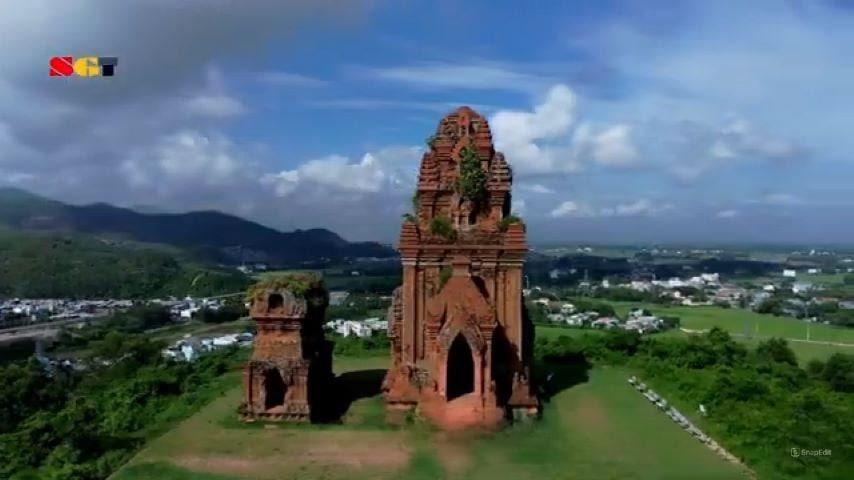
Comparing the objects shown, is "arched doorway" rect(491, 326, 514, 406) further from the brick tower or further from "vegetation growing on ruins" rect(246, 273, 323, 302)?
"vegetation growing on ruins" rect(246, 273, 323, 302)

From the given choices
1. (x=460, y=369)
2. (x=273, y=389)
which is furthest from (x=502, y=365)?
(x=273, y=389)

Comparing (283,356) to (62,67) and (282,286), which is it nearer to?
(282,286)

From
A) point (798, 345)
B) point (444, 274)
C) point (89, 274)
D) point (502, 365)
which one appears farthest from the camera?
point (89, 274)

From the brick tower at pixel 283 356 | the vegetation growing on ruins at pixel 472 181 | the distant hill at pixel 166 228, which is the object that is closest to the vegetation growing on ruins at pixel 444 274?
the vegetation growing on ruins at pixel 472 181

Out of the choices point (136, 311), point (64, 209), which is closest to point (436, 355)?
point (136, 311)

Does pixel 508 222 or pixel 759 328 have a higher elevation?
pixel 508 222

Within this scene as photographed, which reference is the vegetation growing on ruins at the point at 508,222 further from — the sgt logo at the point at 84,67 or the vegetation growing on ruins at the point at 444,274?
the sgt logo at the point at 84,67

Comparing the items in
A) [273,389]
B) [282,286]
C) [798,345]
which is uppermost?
[282,286]

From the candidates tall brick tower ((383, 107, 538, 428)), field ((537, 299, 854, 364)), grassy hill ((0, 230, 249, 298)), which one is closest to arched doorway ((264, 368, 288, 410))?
tall brick tower ((383, 107, 538, 428))
